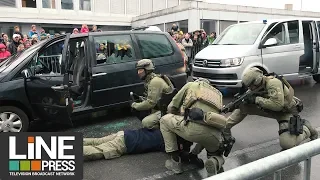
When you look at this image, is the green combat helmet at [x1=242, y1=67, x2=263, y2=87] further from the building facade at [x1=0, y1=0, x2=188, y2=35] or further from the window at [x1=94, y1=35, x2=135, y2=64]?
the building facade at [x1=0, y1=0, x2=188, y2=35]

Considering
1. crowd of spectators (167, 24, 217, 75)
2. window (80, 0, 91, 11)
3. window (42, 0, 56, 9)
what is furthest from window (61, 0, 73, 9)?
crowd of spectators (167, 24, 217, 75)

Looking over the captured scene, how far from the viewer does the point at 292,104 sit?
4102 mm

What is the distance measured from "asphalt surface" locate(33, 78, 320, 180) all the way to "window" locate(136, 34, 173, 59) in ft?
4.07

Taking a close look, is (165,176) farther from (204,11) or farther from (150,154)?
(204,11)

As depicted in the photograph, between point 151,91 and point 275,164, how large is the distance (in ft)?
9.61

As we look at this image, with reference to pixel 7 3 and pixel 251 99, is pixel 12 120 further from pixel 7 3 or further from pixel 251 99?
pixel 7 3

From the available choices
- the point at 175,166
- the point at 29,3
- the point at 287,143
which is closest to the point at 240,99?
the point at 287,143

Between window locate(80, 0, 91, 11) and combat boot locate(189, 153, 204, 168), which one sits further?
window locate(80, 0, 91, 11)

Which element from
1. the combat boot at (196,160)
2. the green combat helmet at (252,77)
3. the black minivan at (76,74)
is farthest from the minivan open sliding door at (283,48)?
the combat boot at (196,160)

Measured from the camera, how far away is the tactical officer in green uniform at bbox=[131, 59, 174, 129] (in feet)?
14.4

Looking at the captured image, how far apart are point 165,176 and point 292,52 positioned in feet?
18.3

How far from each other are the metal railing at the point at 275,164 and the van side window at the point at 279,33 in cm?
637

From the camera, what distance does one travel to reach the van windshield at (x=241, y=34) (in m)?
7.66

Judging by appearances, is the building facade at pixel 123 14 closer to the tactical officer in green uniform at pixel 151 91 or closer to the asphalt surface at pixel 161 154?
the asphalt surface at pixel 161 154
